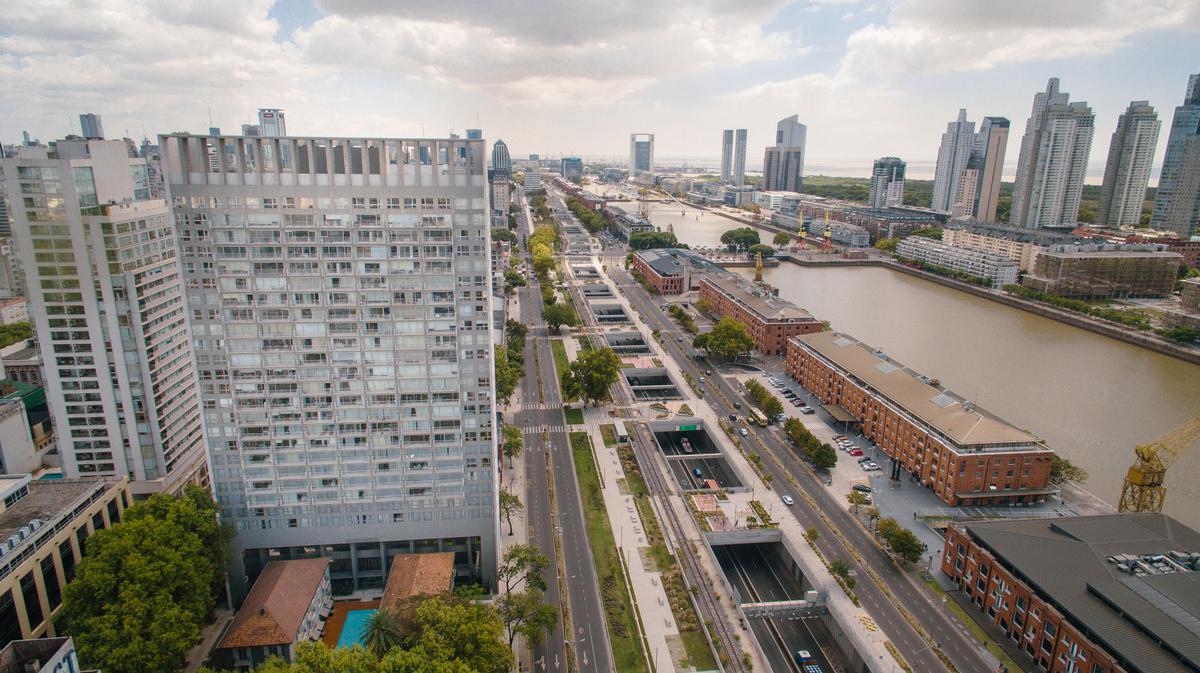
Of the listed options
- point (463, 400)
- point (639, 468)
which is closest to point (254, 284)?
point (463, 400)

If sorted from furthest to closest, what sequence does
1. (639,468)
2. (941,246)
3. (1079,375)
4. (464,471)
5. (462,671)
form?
(941,246) < (1079,375) < (639,468) < (464,471) < (462,671)

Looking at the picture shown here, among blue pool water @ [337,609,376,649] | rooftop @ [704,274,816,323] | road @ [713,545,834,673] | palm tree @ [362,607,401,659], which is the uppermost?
rooftop @ [704,274,816,323]

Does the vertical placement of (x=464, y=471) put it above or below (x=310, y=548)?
above

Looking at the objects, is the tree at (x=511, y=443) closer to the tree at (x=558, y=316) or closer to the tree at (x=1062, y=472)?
the tree at (x=558, y=316)

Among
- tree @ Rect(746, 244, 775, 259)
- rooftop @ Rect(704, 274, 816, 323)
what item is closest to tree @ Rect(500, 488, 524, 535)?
rooftop @ Rect(704, 274, 816, 323)

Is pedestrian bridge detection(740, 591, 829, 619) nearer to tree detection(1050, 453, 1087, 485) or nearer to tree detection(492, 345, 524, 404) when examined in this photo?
tree detection(1050, 453, 1087, 485)

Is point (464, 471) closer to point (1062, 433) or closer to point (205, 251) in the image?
point (205, 251)
